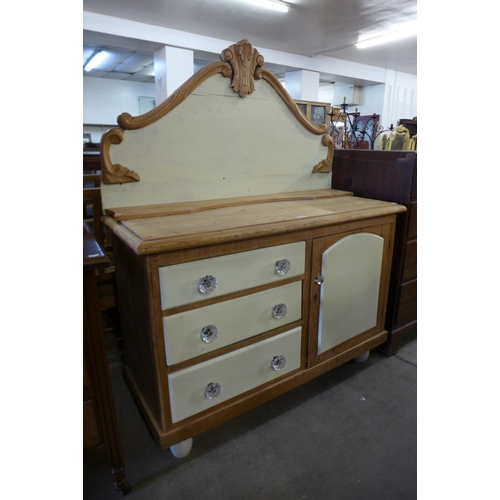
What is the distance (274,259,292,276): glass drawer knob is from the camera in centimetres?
126

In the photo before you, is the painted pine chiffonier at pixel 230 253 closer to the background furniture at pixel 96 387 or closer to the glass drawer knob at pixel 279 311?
the glass drawer knob at pixel 279 311

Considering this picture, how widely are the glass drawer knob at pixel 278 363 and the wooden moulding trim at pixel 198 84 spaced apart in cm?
83

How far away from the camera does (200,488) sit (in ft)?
3.76

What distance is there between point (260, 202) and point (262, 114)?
39 centimetres

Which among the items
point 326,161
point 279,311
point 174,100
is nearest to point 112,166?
point 174,100

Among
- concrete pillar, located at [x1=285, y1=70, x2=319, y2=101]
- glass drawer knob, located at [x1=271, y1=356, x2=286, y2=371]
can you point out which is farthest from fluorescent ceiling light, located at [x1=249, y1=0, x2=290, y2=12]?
glass drawer knob, located at [x1=271, y1=356, x2=286, y2=371]

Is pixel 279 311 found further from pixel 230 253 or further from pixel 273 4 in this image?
pixel 273 4

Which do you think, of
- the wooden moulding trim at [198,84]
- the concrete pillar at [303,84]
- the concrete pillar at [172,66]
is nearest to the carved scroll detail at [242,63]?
the wooden moulding trim at [198,84]

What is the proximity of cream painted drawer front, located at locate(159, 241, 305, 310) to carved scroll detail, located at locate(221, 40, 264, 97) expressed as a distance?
695 millimetres

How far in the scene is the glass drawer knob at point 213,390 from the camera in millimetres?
1189

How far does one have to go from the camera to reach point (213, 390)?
3.95ft
